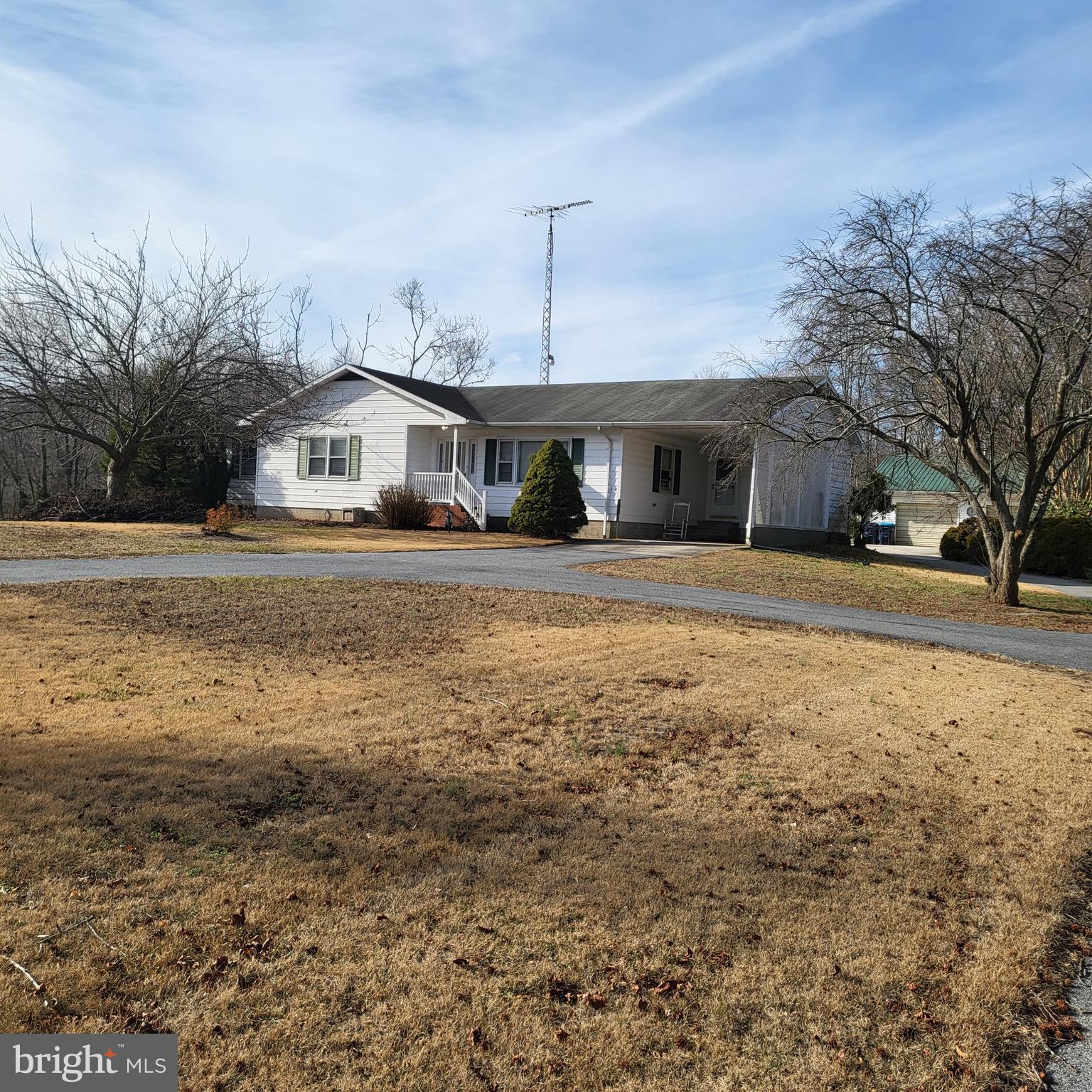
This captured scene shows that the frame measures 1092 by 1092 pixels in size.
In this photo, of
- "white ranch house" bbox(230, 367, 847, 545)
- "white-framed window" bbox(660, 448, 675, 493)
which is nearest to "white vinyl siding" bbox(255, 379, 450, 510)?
"white ranch house" bbox(230, 367, 847, 545)

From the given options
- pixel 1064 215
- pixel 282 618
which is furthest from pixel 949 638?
pixel 282 618

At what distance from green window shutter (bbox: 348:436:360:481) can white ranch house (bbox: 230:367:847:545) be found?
4 cm

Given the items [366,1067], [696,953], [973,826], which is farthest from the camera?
[973,826]

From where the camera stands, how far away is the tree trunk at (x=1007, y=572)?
15.4 metres

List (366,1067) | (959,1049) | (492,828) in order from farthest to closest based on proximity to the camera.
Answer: (492,828), (959,1049), (366,1067)

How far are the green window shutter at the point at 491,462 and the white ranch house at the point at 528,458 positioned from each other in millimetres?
32

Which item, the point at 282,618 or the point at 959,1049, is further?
the point at 282,618

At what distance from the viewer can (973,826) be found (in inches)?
204

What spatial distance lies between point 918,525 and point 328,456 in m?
25.0

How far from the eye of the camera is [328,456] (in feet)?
91.5

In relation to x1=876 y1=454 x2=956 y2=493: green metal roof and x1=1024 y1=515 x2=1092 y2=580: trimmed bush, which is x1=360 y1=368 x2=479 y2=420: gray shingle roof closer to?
x1=1024 y1=515 x2=1092 y2=580: trimmed bush

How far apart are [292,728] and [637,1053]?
3.53 metres

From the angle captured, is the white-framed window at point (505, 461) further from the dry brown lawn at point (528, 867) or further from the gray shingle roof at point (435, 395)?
the dry brown lawn at point (528, 867)

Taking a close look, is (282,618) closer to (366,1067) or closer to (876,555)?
(366,1067)
